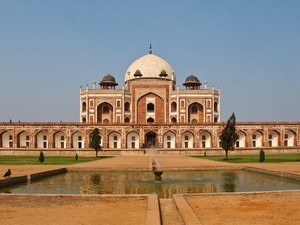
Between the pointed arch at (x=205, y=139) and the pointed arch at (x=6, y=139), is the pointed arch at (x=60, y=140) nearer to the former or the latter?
the pointed arch at (x=6, y=139)

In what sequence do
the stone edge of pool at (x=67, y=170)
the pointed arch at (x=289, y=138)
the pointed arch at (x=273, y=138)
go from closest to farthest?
the stone edge of pool at (x=67, y=170)
the pointed arch at (x=273, y=138)
the pointed arch at (x=289, y=138)

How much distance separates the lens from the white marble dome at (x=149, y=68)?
59250 millimetres

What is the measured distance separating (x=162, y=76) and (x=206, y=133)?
13319 millimetres

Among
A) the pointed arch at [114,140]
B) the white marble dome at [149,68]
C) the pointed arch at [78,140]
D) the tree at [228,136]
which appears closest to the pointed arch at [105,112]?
the pointed arch at [78,140]

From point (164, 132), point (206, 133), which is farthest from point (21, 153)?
point (206, 133)

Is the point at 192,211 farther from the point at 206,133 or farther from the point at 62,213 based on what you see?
the point at 206,133

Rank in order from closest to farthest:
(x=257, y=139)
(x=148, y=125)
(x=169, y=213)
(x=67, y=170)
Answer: (x=169, y=213) → (x=67, y=170) → (x=148, y=125) → (x=257, y=139)

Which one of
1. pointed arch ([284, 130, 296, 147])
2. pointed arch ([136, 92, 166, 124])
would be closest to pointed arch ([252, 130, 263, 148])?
pointed arch ([284, 130, 296, 147])

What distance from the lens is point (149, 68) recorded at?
59938mm

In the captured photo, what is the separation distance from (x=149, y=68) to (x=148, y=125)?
1402 centimetres

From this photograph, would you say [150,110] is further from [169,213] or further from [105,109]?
[169,213]

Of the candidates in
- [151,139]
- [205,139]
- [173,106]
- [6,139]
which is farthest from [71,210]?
[173,106]

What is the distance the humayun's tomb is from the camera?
4834cm

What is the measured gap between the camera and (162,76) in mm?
59000
